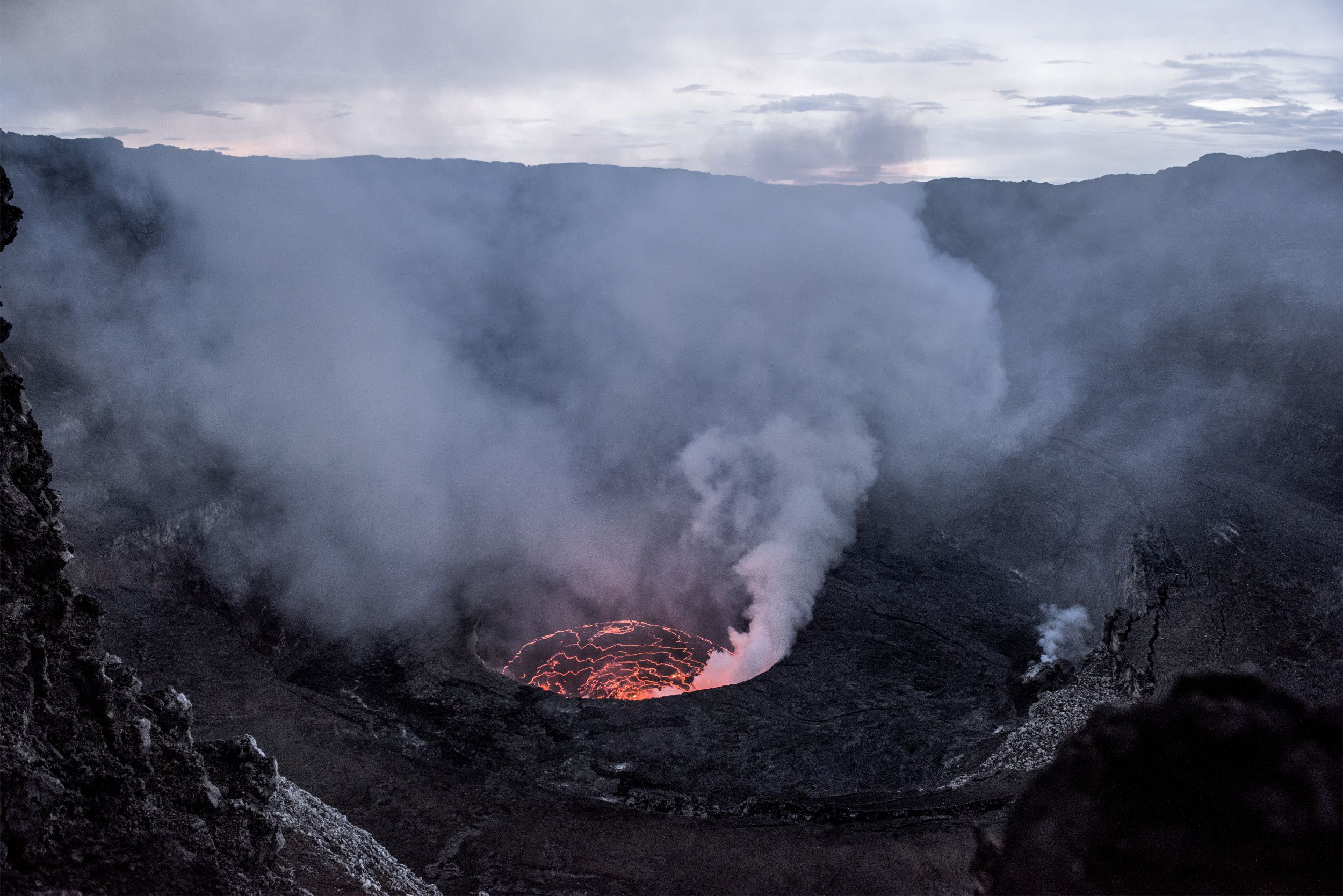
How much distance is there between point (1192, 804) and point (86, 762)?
8365 mm

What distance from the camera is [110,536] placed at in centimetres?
1781

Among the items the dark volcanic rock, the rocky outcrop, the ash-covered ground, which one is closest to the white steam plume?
the ash-covered ground

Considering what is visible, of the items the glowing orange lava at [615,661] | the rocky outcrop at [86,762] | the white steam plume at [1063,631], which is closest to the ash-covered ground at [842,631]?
the white steam plume at [1063,631]

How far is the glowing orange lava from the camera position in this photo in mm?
19375

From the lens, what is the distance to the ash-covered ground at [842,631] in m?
13.0

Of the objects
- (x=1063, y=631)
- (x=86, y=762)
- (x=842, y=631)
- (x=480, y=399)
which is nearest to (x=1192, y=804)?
(x=86, y=762)

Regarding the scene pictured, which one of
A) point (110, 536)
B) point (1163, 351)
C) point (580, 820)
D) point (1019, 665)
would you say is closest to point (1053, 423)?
point (1163, 351)

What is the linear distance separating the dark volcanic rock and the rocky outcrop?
7264 mm

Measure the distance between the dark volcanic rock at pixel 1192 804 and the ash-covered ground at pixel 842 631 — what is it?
1066 cm

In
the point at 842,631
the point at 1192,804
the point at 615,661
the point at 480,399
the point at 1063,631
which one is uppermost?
the point at 480,399

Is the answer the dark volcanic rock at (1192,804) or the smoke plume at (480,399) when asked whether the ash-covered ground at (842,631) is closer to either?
the smoke plume at (480,399)

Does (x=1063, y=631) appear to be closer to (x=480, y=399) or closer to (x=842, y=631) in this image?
(x=842, y=631)

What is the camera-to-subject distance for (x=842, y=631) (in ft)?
65.5

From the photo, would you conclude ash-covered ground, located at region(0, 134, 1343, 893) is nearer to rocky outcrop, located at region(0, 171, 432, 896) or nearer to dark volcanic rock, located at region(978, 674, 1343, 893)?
rocky outcrop, located at region(0, 171, 432, 896)
